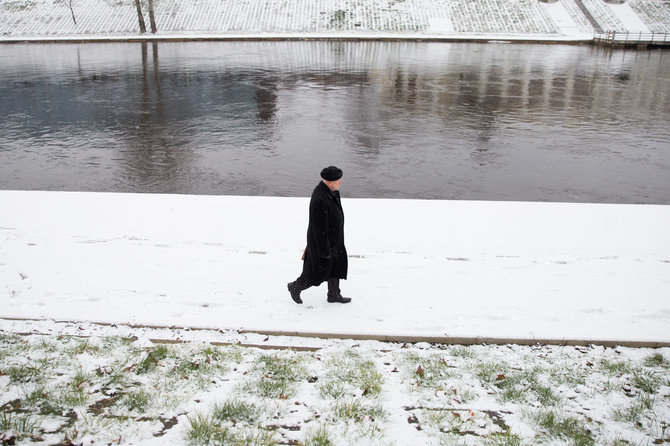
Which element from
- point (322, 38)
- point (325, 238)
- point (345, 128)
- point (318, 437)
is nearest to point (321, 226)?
point (325, 238)

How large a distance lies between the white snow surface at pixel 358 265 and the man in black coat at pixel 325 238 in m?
0.37

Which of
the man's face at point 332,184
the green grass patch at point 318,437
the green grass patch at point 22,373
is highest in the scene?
the man's face at point 332,184

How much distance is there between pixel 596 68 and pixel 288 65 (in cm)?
1557

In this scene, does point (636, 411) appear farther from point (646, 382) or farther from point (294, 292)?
point (294, 292)

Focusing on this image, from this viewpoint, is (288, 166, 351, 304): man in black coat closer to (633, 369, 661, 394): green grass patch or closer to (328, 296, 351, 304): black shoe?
(328, 296, 351, 304): black shoe

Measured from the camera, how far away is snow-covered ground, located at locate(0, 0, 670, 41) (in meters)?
37.2

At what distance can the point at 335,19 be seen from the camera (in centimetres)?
4000

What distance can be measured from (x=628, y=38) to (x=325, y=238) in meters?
40.4

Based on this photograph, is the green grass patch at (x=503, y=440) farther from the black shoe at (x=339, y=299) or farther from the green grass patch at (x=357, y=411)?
the black shoe at (x=339, y=299)

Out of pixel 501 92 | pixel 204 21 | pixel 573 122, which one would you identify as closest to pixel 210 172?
pixel 573 122

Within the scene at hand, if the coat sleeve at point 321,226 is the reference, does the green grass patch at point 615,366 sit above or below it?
below

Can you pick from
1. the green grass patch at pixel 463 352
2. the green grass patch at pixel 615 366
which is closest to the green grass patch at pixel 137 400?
the green grass patch at pixel 463 352

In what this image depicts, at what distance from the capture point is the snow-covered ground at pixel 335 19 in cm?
3725

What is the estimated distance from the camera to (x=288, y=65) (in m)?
23.3
